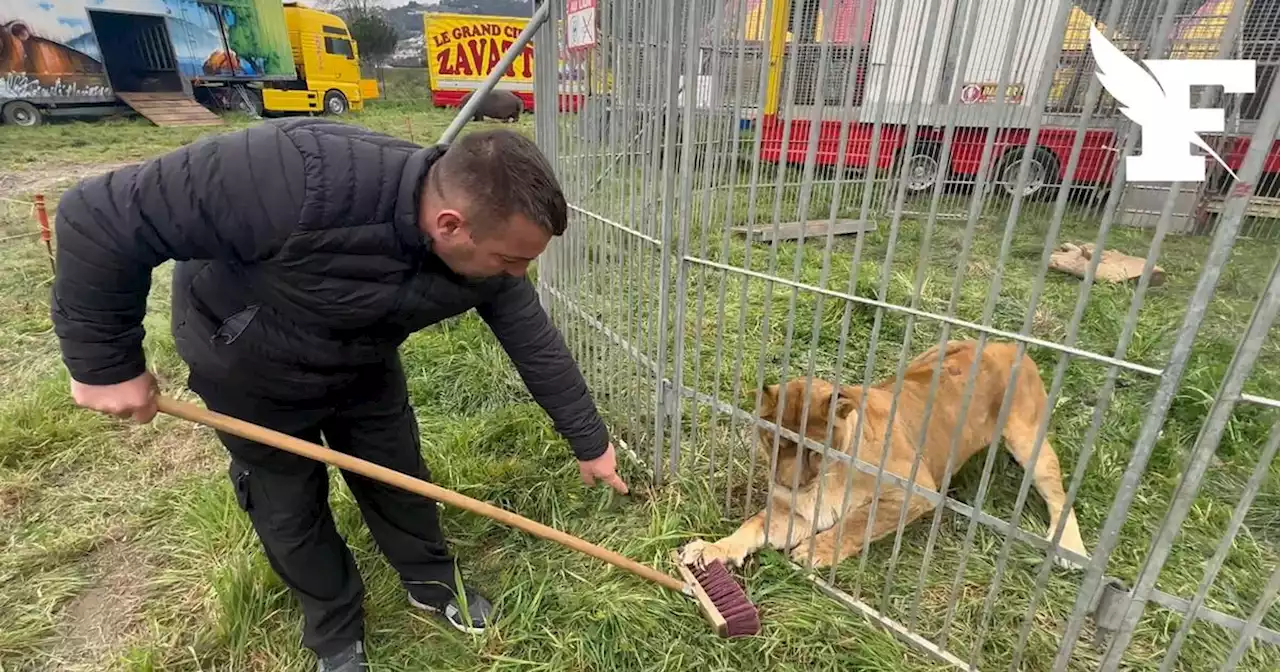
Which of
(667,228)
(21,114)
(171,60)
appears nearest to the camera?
(667,228)

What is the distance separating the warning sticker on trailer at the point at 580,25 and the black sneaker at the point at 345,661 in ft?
9.16

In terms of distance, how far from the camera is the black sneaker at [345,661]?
2.36 m

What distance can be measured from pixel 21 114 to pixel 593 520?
20.2m

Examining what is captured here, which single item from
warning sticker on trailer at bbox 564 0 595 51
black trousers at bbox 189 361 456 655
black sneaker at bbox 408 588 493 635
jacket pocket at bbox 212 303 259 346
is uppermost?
warning sticker on trailer at bbox 564 0 595 51

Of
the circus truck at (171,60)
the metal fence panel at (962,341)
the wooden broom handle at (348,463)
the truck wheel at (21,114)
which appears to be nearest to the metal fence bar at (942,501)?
the metal fence panel at (962,341)

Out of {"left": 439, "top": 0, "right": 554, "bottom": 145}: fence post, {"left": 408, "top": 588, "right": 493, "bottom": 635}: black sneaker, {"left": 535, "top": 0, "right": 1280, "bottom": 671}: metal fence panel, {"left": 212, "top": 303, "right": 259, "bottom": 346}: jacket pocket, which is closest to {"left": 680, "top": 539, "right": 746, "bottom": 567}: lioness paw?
{"left": 535, "top": 0, "right": 1280, "bottom": 671}: metal fence panel

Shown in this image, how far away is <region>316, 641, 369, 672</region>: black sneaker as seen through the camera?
2.36 meters

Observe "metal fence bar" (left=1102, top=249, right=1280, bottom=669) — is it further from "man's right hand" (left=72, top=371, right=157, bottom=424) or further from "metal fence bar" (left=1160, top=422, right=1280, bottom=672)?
"man's right hand" (left=72, top=371, right=157, bottom=424)

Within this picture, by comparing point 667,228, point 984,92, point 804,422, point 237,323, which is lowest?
point 804,422

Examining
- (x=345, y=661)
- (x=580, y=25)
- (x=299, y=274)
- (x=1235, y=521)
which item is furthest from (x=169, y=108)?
(x=1235, y=521)

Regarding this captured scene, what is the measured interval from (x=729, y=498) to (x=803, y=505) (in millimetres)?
373

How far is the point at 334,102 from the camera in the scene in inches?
834

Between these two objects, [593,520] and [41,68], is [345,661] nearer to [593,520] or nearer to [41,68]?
[593,520]

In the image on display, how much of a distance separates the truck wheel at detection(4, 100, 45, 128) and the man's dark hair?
20.2 metres
